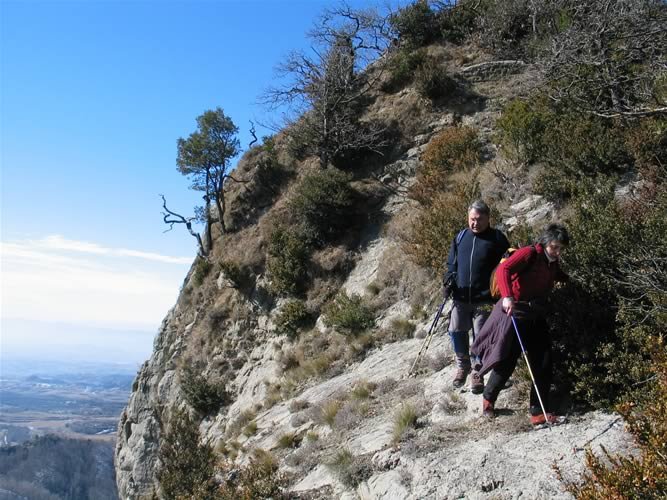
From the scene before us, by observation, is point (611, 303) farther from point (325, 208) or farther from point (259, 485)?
point (325, 208)

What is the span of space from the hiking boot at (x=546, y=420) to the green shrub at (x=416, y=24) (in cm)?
1782

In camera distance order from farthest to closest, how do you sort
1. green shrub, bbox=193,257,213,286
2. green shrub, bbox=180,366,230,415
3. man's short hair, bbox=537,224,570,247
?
green shrub, bbox=193,257,213,286 → green shrub, bbox=180,366,230,415 → man's short hair, bbox=537,224,570,247

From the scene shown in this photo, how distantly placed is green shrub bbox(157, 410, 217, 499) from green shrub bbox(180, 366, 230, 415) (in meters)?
5.21

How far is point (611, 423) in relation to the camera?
3.98 meters

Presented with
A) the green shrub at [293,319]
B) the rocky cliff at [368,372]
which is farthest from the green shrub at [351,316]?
the green shrub at [293,319]

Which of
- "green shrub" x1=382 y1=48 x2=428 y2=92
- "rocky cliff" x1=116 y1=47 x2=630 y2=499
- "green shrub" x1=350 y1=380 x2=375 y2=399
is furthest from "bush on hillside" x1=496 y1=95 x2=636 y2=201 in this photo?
"green shrub" x1=382 y1=48 x2=428 y2=92

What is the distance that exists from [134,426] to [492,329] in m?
16.6

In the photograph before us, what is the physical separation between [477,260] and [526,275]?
0.90m

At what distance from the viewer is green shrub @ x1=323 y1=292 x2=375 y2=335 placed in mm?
10062

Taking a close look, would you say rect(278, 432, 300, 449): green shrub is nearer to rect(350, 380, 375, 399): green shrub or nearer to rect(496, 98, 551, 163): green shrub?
rect(350, 380, 375, 399): green shrub

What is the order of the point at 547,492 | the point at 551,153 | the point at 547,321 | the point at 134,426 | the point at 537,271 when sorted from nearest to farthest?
the point at 547,492 → the point at 537,271 → the point at 547,321 → the point at 551,153 → the point at 134,426

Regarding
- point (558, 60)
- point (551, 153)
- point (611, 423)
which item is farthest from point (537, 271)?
point (558, 60)

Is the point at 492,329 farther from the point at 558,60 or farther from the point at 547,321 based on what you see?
the point at 558,60

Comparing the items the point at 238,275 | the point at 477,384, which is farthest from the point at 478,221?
the point at 238,275
